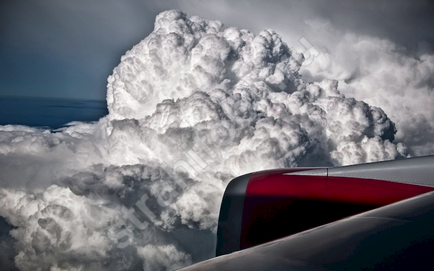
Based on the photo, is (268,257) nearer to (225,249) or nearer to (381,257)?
(381,257)

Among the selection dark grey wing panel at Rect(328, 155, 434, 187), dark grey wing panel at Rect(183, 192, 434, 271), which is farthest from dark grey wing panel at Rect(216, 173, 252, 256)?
dark grey wing panel at Rect(183, 192, 434, 271)

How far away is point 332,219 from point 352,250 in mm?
3241

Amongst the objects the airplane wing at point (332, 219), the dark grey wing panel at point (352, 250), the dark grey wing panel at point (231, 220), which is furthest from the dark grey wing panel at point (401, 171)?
the dark grey wing panel at point (352, 250)

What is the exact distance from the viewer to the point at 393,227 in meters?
1.68

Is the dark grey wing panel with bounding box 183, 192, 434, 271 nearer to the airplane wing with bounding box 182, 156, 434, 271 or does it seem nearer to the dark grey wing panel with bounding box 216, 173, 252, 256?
the airplane wing with bounding box 182, 156, 434, 271

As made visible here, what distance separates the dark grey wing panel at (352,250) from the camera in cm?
Answer: 126

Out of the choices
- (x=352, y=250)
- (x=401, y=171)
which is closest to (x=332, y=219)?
(x=401, y=171)

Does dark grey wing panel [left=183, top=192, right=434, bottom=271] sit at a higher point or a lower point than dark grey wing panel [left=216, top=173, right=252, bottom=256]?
higher

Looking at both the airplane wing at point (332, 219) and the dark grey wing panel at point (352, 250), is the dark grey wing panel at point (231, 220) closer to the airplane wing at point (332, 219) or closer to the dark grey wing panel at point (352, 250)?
the airplane wing at point (332, 219)

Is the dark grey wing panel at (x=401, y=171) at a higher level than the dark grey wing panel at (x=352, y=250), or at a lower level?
higher

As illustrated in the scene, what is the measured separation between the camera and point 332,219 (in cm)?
437

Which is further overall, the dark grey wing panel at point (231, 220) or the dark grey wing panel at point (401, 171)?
the dark grey wing panel at point (231, 220)

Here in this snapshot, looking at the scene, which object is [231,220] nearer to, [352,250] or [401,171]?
[401,171]

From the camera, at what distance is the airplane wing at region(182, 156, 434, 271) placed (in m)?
1.32
